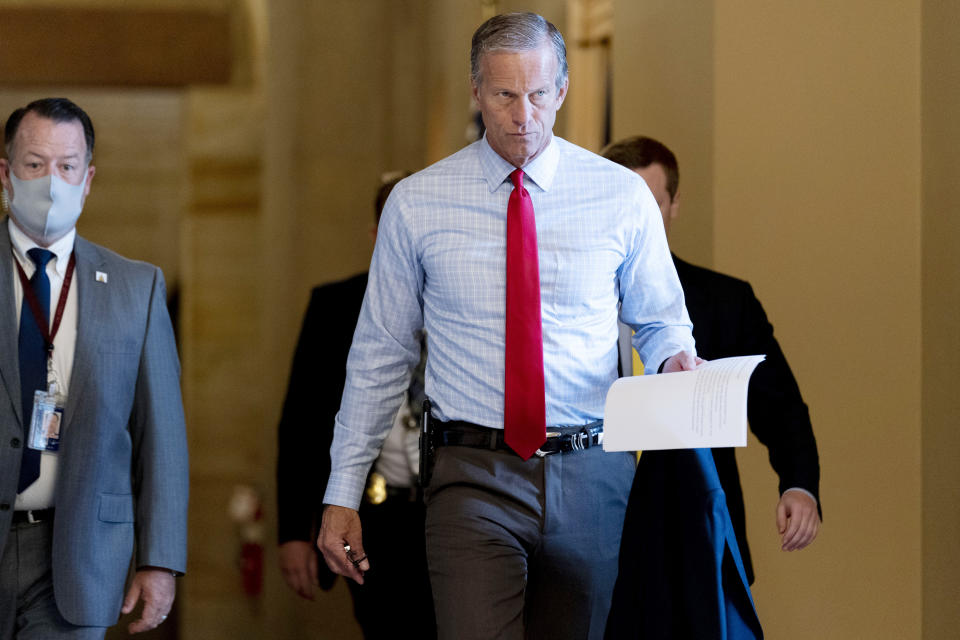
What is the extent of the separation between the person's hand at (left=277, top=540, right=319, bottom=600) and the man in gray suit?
0.93 meters

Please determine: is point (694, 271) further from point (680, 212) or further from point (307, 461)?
point (307, 461)

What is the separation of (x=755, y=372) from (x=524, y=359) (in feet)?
3.02

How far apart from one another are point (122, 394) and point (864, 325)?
2148 millimetres

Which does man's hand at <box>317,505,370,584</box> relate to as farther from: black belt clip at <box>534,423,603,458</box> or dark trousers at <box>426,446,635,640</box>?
black belt clip at <box>534,423,603,458</box>

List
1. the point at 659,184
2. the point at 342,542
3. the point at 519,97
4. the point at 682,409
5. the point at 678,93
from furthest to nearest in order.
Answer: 1. the point at 678,93
2. the point at 659,184
3. the point at 342,542
4. the point at 519,97
5. the point at 682,409

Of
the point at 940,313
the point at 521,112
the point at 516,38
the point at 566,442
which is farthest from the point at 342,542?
the point at 940,313

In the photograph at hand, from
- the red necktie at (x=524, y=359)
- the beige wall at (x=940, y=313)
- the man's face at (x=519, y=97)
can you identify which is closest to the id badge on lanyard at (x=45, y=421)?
the red necktie at (x=524, y=359)

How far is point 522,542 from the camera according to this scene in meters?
2.47

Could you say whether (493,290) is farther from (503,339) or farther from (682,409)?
(682,409)

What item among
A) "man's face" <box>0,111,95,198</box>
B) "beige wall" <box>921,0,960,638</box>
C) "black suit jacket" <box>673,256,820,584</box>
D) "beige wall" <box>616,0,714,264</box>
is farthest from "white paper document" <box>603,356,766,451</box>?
"beige wall" <box>616,0,714,264</box>

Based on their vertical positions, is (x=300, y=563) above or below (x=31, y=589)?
below

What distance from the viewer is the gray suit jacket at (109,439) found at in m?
2.71

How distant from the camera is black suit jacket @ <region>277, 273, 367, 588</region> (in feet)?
12.4

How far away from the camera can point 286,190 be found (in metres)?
5.48
